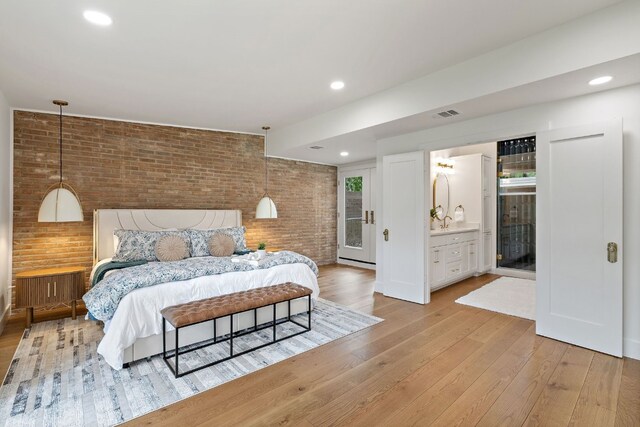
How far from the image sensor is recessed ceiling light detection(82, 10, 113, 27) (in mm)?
2191

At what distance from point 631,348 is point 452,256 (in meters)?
2.65

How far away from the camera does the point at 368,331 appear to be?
3375 mm

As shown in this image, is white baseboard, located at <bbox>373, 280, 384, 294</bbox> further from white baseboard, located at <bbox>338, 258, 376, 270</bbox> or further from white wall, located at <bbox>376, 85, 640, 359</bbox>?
white wall, located at <bbox>376, 85, 640, 359</bbox>

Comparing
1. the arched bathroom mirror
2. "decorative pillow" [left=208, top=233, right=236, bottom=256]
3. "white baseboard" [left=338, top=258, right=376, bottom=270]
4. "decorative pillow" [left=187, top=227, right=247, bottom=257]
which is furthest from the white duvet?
the arched bathroom mirror

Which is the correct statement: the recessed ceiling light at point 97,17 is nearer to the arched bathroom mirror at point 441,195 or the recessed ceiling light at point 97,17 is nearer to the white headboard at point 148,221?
the white headboard at point 148,221

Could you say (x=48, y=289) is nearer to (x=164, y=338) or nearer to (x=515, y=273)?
(x=164, y=338)

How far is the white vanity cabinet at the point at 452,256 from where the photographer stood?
4.91m

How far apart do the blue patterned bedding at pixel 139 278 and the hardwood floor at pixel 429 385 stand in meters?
0.88

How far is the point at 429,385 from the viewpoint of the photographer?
2.35m

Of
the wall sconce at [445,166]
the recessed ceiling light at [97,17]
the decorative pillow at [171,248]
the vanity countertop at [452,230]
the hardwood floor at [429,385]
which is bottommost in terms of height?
the hardwood floor at [429,385]

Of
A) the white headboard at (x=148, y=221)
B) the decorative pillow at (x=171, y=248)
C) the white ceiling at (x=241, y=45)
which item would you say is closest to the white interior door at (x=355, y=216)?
the white headboard at (x=148, y=221)

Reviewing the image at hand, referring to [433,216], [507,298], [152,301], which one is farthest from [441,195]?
[152,301]

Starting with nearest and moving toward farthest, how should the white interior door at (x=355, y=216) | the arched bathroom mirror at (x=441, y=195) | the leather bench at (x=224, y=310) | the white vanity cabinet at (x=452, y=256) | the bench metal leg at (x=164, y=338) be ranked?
the leather bench at (x=224, y=310), the bench metal leg at (x=164, y=338), the white vanity cabinet at (x=452, y=256), the arched bathroom mirror at (x=441, y=195), the white interior door at (x=355, y=216)

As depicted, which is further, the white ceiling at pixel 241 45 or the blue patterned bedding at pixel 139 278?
the blue patterned bedding at pixel 139 278
